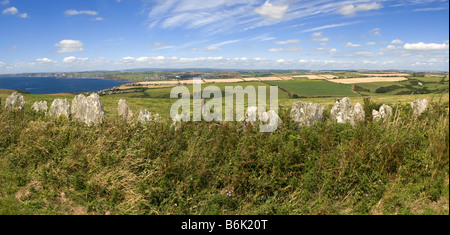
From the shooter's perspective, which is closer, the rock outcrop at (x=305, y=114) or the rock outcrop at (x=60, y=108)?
the rock outcrop at (x=305, y=114)

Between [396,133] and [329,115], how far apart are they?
2.83 m

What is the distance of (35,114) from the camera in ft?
30.4

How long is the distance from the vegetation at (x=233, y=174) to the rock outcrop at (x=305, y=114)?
1439mm

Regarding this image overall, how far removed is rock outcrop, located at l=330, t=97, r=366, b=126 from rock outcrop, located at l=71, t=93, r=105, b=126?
8340 millimetres

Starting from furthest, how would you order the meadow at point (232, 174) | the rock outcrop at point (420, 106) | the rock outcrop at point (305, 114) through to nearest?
the rock outcrop at point (305, 114), the rock outcrop at point (420, 106), the meadow at point (232, 174)

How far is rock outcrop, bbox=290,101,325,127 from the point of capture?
7.72 m

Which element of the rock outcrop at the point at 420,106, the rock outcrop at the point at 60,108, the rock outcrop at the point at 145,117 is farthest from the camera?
the rock outcrop at the point at 60,108

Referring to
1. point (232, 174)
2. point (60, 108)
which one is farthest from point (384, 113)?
point (60, 108)

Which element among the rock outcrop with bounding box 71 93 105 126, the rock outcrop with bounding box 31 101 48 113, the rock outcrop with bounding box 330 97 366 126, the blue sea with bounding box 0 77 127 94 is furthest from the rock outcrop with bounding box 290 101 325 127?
the blue sea with bounding box 0 77 127 94

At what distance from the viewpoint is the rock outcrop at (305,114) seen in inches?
304

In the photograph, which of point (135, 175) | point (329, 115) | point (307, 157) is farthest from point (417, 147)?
point (135, 175)

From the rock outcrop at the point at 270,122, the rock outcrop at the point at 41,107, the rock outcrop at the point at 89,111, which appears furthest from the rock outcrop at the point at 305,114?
the rock outcrop at the point at 41,107

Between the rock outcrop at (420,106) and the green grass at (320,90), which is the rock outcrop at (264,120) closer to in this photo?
the rock outcrop at (420,106)

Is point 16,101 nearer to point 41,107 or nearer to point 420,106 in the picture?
point 41,107
